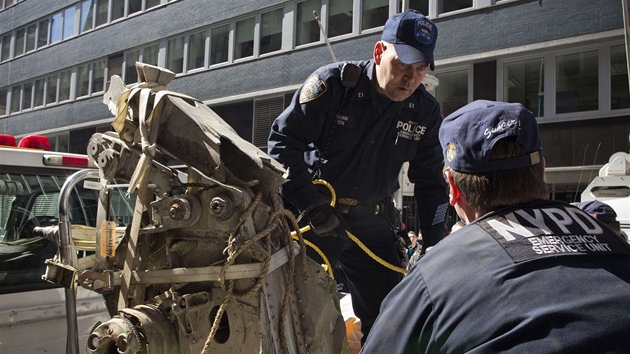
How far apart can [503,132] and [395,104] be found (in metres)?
1.90

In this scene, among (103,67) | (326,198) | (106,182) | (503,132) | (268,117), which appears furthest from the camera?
(103,67)

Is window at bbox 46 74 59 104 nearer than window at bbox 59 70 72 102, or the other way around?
window at bbox 59 70 72 102

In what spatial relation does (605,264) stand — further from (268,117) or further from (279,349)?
(268,117)

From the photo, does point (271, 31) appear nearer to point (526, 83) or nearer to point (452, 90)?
point (452, 90)

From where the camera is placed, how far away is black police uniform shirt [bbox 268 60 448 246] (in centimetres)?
325

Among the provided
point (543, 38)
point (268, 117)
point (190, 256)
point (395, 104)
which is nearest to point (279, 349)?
point (190, 256)

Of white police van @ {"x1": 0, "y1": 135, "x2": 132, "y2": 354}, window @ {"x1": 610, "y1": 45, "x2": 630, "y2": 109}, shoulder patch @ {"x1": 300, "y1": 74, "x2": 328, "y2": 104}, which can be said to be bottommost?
white police van @ {"x1": 0, "y1": 135, "x2": 132, "y2": 354}

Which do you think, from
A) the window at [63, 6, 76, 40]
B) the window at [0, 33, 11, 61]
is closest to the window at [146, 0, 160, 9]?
the window at [63, 6, 76, 40]

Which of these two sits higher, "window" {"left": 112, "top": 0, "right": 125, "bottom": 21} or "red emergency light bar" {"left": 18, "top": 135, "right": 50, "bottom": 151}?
"window" {"left": 112, "top": 0, "right": 125, "bottom": 21}

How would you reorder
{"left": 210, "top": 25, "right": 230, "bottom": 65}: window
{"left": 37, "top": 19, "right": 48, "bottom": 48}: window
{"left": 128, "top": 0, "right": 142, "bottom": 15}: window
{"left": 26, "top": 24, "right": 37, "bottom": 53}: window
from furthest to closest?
1. {"left": 26, "top": 24, "right": 37, "bottom": 53}: window
2. {"left": 37, "top": 19, "right": 48, "bottom": 48}: window
3. {"left": 128, "top": 0, "right": 142, "bottom": 15}: window
4. {"left": 210, "top": 25, "right": 230, "bottom": 65}: window

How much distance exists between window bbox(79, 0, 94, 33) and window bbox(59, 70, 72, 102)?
2.29 m

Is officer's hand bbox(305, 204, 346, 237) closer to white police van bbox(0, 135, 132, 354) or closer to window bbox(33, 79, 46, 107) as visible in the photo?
white police van bbox(0, 135, 132, 354)

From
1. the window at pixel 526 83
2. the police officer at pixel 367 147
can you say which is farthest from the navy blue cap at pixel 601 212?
the window at pixel 526 83

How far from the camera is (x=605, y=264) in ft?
4.79
